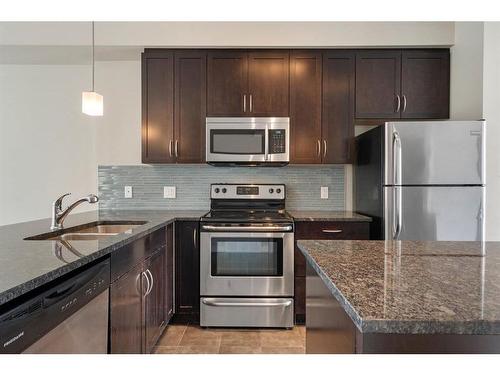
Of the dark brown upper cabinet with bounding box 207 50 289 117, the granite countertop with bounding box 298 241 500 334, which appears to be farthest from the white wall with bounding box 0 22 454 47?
the granite countertop with bounding box 298 241 500 334

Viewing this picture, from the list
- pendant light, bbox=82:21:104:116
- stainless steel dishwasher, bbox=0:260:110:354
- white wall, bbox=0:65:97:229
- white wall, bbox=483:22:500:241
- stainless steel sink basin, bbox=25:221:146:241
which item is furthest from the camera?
white wall, bbox=0:65:97:229

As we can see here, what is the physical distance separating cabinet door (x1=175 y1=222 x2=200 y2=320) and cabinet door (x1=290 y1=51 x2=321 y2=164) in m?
1.13

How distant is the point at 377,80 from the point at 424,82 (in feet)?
1.37

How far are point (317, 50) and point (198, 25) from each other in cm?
108

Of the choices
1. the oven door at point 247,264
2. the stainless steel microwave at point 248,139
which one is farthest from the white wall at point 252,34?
the oven door at point 247,264

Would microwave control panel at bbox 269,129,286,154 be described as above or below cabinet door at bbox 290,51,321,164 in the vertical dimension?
below

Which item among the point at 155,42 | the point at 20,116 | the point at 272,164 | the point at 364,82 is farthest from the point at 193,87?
the point at 20,116

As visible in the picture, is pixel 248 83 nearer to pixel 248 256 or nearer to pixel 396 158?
pixel 396 158

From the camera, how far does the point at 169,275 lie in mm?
2582

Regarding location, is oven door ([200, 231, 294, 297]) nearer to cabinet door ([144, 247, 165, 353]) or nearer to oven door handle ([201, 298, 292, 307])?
oven door handle ([201, 298, 292, 307])

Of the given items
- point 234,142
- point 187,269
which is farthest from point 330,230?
point 187,269

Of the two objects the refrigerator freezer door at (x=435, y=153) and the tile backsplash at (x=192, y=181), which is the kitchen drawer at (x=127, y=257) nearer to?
the tile backsplash at (x=192, y=181)

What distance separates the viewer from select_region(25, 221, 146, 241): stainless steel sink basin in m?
1.80

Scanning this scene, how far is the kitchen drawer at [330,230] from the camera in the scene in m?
2.65
